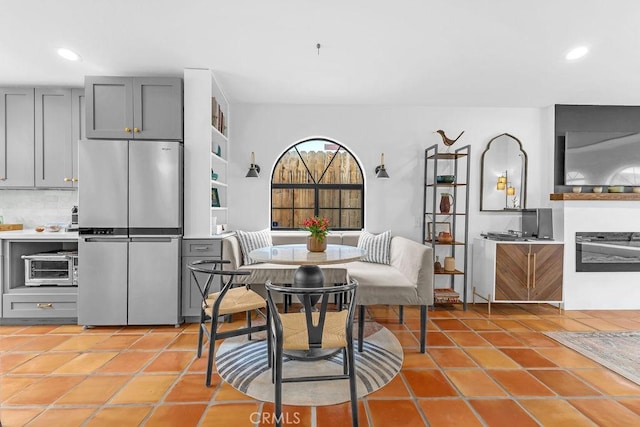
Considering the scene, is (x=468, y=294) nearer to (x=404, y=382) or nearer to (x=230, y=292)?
(x=404, y=382)

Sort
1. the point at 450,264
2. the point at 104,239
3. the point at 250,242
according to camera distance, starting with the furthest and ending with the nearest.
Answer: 1. the point at 450,264
2. the point at 250,242
3. the point at 104,239

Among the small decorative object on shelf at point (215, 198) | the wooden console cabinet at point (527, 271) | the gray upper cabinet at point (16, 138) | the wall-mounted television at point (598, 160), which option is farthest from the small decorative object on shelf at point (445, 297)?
the gray upper cabinet at point (16, 138)

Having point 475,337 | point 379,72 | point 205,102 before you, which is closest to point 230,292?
point 205,102

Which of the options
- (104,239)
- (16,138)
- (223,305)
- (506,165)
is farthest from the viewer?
(506,165)

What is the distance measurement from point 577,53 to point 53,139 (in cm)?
518

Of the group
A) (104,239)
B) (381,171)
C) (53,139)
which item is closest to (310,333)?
(104,239)

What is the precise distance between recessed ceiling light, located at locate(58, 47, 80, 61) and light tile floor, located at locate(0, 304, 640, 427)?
253cm

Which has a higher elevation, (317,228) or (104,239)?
(317,228)

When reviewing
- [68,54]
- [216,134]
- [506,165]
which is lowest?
[506,165]

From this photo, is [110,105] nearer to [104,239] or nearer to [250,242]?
[104,239]

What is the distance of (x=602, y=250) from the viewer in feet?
13.0

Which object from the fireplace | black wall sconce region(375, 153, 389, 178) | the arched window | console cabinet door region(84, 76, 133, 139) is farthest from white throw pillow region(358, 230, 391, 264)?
console cabinet door region(84, 76, 133, 139)

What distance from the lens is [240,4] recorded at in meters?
2.26

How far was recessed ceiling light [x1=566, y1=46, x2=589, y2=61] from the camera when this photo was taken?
9.16 ft
